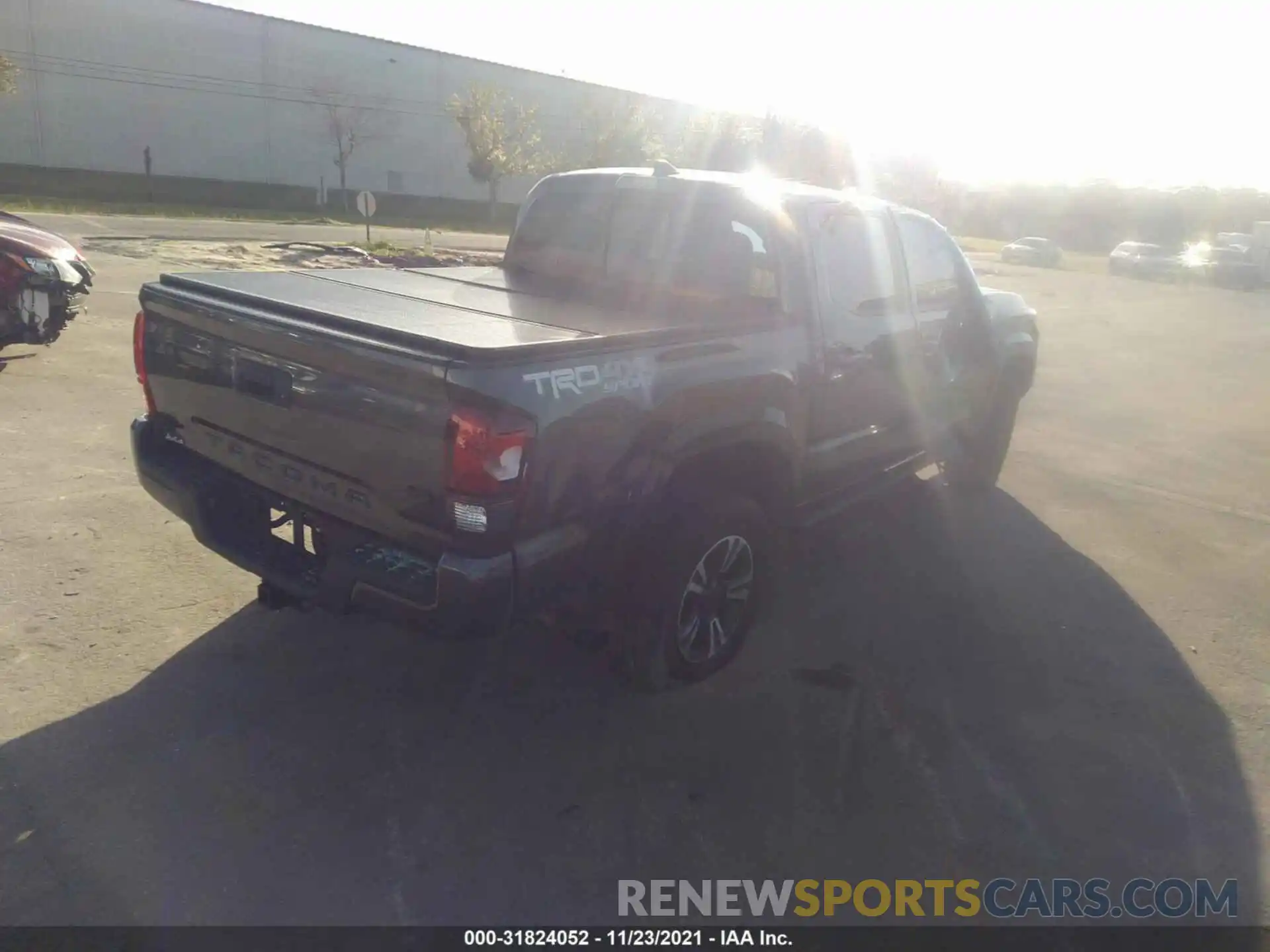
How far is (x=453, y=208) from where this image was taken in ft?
174

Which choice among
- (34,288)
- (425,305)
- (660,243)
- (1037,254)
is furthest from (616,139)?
(425,305)

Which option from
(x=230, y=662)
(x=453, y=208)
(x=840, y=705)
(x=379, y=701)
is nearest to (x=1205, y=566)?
(x=840, y=705)

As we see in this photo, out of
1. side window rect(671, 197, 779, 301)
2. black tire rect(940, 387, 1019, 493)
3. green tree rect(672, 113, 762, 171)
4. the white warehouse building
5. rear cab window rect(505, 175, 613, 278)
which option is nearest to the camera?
Result: side window rect(671, 197, 779, 301)

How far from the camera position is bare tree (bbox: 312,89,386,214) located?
49.9 m

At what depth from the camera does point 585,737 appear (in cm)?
350

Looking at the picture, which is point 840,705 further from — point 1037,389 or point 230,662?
point 1037,389

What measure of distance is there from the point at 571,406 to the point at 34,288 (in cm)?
660

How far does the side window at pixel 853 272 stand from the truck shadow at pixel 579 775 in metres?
1.48

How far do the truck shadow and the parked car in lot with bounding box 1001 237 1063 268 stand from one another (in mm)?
39839

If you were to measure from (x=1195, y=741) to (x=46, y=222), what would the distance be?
2670 cm

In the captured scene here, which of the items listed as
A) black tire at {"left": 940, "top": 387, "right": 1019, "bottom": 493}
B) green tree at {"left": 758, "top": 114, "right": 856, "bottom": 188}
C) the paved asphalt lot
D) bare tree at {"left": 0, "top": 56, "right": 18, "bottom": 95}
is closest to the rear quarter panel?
the paved asphalt lot

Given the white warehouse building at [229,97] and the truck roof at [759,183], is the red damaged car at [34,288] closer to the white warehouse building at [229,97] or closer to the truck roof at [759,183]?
the truck roof at [759,183]

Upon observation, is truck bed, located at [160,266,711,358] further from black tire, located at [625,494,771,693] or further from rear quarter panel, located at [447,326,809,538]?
black tire, located at [625,494,771,693]

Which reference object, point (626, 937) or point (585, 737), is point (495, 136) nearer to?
point (585, 737)
